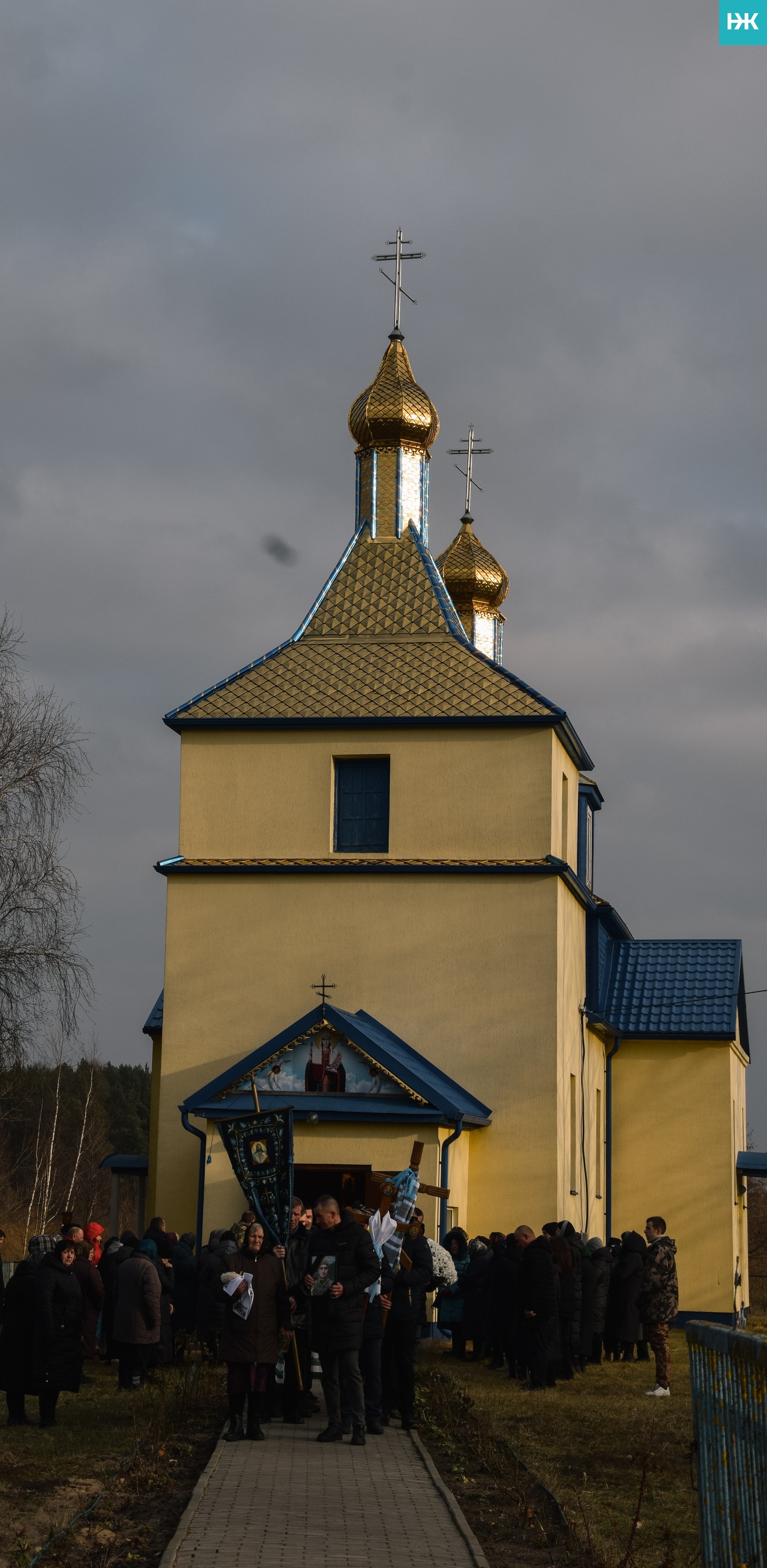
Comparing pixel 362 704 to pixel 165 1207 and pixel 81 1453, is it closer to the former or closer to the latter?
pixel 165 1207

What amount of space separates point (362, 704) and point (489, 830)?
241 cm

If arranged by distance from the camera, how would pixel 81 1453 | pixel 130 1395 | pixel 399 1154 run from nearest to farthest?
Answer: pixel 81 1453
pixel 130 1395
pixel 399 1154

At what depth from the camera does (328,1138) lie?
2069cm

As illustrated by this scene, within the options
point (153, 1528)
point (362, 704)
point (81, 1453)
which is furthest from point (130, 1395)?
point (362, 704)

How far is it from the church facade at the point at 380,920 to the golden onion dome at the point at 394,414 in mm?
1780

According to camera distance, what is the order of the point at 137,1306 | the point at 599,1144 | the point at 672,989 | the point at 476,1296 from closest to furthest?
the point at 137,1306 < the point at 476,1296 < the point at 599,1144 < the point at 672,989

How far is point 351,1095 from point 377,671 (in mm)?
6205

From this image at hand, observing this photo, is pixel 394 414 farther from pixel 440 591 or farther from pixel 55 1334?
pixel 55 1334

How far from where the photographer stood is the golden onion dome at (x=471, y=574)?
36.1 m

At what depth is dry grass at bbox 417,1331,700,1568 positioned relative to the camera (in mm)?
9812

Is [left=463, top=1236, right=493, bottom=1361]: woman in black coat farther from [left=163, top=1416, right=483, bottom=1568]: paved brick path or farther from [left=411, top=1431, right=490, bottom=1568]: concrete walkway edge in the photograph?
[left=163, top=1416, right=483, bottom=1568]: paved brick path

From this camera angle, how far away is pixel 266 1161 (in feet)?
47.1

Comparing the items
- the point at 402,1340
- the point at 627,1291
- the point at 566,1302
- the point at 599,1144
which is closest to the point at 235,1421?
the point at 402,1340

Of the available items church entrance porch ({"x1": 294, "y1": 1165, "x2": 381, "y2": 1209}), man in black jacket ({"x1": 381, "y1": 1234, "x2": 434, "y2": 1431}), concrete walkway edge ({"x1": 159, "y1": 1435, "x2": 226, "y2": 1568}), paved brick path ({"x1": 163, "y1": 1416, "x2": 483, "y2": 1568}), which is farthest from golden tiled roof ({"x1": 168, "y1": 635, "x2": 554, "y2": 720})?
concrete walkway edge ({"x1": 159, "y1": 1435, "x2": 226, "y2": 1568})
